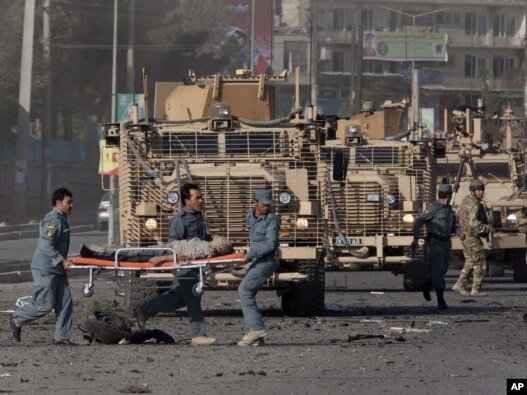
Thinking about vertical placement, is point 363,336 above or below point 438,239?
below

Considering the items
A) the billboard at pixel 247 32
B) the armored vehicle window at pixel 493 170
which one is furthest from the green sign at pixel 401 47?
the armored vehicle window at pixel 493 170

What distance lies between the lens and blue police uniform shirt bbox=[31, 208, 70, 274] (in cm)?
1505

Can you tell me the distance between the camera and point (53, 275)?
1516cm

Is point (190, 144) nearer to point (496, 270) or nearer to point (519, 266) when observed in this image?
point (519, 266)

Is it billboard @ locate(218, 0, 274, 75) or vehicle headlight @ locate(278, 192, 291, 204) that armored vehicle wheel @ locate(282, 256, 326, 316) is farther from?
billboard @ locate(218, 0, 274, 75)

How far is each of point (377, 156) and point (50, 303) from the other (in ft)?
37.0

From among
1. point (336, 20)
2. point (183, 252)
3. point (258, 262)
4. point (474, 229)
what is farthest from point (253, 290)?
point (336, 20)

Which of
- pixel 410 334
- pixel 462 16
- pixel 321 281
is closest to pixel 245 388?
pixel 410 334

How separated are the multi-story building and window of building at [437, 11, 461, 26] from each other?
0.25ft

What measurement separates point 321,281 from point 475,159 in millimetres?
11328

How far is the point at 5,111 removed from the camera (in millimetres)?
68250

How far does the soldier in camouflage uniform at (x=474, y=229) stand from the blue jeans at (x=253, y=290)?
8456 millimetres

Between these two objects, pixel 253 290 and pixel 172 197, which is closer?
pixel 253 290

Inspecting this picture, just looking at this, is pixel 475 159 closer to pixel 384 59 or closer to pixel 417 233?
pixel 417 233
